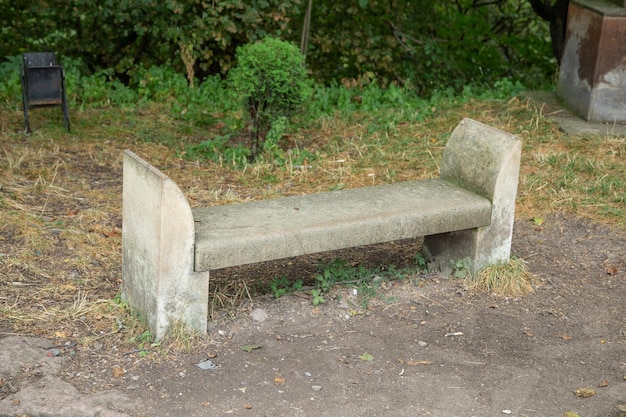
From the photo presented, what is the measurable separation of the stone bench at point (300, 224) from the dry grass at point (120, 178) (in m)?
0.27

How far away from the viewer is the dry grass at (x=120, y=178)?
15.5ft

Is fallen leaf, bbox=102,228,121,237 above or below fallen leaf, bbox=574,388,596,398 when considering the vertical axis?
above

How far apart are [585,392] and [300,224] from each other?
4.99ft

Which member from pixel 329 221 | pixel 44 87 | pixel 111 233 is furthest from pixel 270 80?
pixel 329 221

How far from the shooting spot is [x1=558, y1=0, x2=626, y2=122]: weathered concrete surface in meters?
7.62

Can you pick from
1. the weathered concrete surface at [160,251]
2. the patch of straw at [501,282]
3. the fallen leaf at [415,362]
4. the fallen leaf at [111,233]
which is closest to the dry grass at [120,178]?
the fallen leaf at [111,233]

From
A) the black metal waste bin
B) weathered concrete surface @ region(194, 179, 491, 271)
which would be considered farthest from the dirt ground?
the black metal waste bin

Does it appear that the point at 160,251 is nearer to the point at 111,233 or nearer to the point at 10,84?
the point at 111,233

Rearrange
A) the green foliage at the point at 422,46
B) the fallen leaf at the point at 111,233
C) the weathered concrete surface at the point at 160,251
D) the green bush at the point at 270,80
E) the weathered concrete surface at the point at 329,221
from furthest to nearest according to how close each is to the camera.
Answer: the green foliage at the point at 422,46 < the green bush at the point at 270,80 < the fallen leaf at the point at 111,233 < the weathered concrete surface at the point at 329,221 < the weathered concrete surface at the point at 160,251

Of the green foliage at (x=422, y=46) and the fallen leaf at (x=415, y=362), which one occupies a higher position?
the green foliage at (x=422, y=46)

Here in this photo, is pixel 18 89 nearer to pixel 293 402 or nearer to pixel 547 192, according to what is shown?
pixel 547 192

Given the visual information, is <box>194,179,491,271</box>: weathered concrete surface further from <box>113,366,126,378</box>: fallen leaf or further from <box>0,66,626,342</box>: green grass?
<box>113,366,126,378</box>: fallen leaf

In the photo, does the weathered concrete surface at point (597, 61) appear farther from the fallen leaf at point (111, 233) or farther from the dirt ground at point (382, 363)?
the fallen leaf at point (111, 233)

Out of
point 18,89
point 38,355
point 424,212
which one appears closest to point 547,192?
point 424,212
